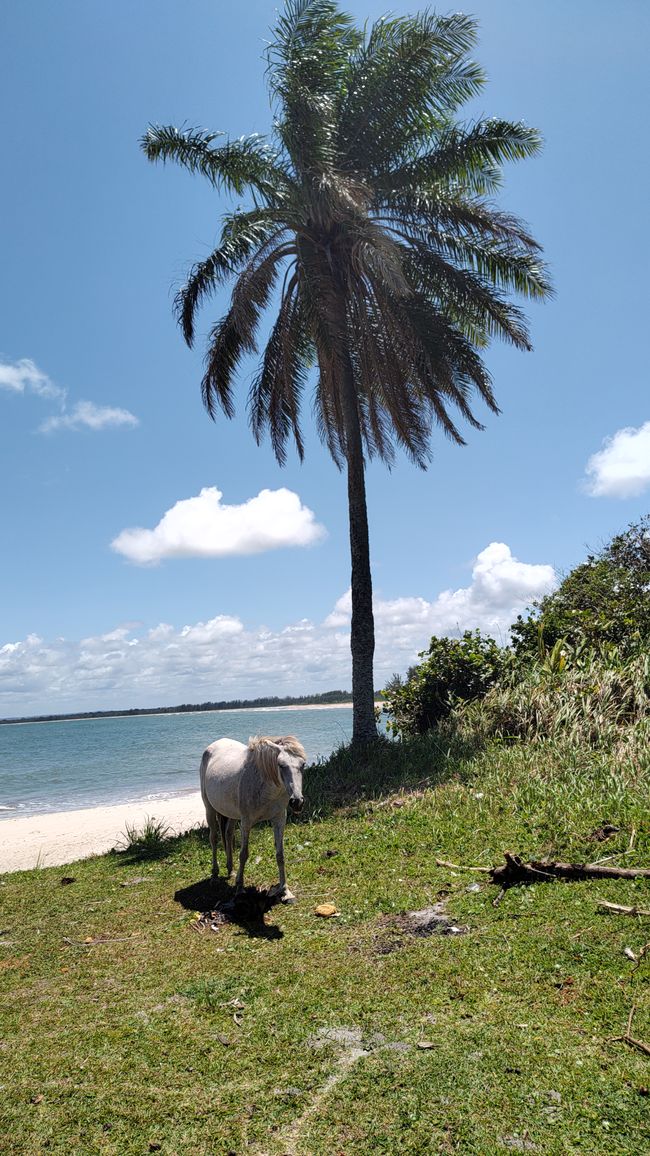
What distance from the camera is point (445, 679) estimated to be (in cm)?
1573

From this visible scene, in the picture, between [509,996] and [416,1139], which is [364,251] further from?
[416,1139]

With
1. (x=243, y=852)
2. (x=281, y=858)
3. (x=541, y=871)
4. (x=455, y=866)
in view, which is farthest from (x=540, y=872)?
(x=243, y=852)

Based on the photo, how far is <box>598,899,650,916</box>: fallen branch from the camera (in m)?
5.58

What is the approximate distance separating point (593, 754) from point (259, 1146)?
27.8ft

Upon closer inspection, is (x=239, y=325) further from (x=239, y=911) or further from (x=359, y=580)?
(x=239, y=911)

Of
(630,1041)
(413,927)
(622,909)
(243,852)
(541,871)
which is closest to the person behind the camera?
(630,1041)

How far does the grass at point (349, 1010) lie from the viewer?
11.7 ft

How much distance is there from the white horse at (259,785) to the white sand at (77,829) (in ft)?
17.4

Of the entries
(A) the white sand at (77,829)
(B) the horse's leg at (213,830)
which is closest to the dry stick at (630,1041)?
(B) the horse's leg at (213,830)

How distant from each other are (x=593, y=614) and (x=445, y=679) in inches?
159

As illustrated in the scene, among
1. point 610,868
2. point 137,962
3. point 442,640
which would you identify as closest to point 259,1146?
point 137,962

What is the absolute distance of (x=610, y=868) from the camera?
21.3 ft

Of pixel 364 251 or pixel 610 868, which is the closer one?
pixel 610 868

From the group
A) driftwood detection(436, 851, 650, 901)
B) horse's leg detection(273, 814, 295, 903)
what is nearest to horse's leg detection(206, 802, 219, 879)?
horse's leg detection(273, 814, 295, 903)
